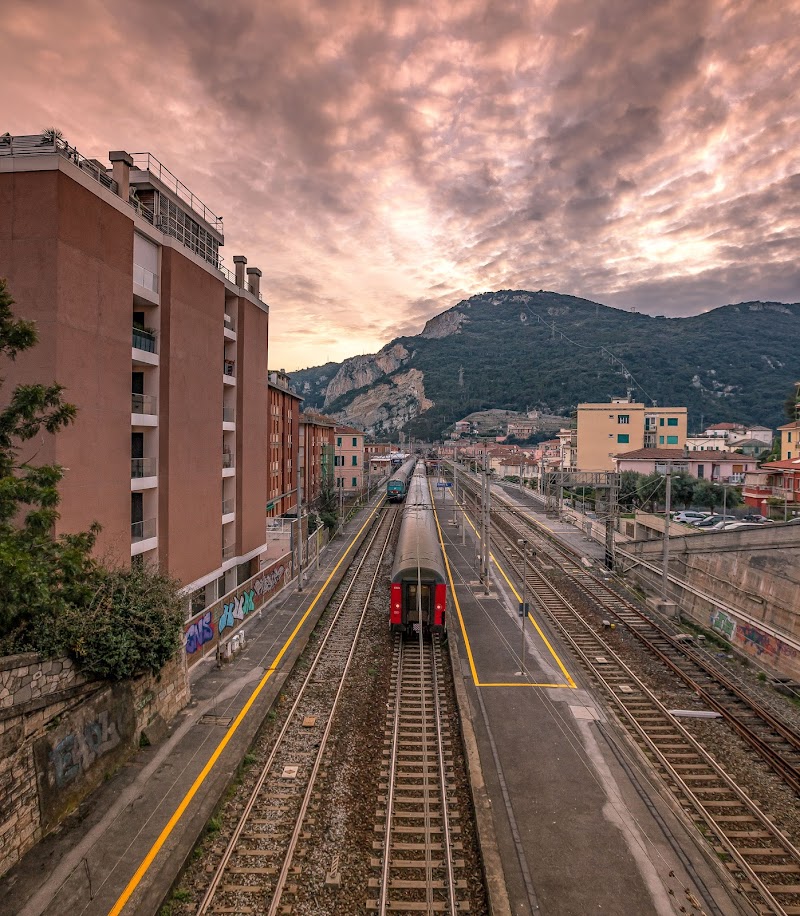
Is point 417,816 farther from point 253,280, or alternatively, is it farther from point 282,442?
point 282,442

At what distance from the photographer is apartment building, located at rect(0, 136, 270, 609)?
1341cm

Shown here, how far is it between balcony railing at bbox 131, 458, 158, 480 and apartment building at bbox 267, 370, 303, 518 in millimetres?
17595

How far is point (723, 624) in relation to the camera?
20.7 metres

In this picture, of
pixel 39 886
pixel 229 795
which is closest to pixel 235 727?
pixel 229 795

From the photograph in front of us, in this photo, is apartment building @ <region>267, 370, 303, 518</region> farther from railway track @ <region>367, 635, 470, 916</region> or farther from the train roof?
railway track @ <region>367, 635, 470, 916</region>

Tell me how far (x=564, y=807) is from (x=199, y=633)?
40.3 feet

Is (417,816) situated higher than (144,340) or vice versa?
(144,340)

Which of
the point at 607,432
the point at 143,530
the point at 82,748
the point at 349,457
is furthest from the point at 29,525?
the point at 607,432

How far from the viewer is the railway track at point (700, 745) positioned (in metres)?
Result: 8.97

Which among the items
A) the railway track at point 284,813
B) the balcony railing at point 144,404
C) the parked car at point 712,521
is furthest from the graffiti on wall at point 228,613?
the parked car at point 712,521

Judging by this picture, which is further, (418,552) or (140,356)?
(418,552)

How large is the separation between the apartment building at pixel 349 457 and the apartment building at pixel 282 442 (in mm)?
22511

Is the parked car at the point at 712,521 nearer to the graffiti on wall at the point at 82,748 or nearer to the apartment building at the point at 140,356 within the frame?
the apartment building at the point at 140,356

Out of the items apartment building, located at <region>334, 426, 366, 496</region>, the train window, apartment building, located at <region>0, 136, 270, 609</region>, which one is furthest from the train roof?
apartment building, located at <region>334, 426, 366, 496</region>
